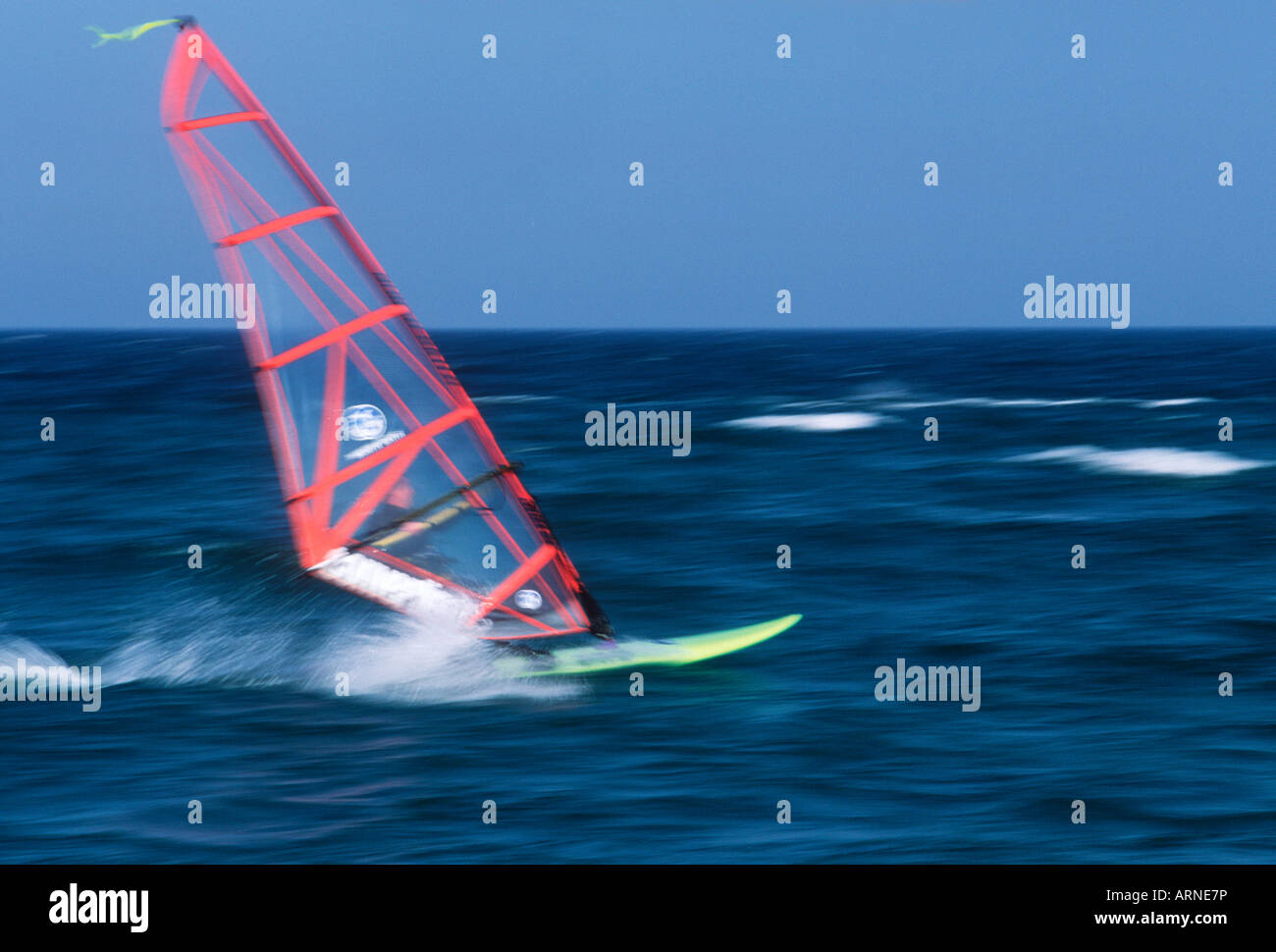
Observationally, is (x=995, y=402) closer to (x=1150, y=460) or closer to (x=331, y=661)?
(x=1150, y=460)

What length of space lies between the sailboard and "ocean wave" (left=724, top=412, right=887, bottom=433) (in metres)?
20.6

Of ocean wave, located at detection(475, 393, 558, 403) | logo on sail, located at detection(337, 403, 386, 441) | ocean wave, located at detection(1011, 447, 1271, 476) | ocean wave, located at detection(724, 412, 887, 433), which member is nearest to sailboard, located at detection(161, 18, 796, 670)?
logo on sail, located at detection(337, 403, 386, 441)

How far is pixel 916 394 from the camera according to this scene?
42844mm

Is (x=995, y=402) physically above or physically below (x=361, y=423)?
above

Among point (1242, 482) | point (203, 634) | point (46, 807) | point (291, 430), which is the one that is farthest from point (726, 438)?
point (46, 807)

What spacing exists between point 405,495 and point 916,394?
3314 cm

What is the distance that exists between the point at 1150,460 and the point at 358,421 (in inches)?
770

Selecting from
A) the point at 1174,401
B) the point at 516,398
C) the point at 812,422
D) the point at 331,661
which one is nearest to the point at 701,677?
the point at 331,661

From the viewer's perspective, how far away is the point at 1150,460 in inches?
1073

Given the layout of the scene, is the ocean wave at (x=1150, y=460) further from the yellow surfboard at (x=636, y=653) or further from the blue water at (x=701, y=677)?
the yellow surfboard at (x=636, y=653)

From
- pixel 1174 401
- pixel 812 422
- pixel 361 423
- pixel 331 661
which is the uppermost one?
pixel 1174 401

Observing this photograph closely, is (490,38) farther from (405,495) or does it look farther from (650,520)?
(650,520)

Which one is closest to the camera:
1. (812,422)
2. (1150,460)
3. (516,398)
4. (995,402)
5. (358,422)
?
(358,422)

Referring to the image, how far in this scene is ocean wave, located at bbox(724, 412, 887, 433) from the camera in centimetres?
3231
